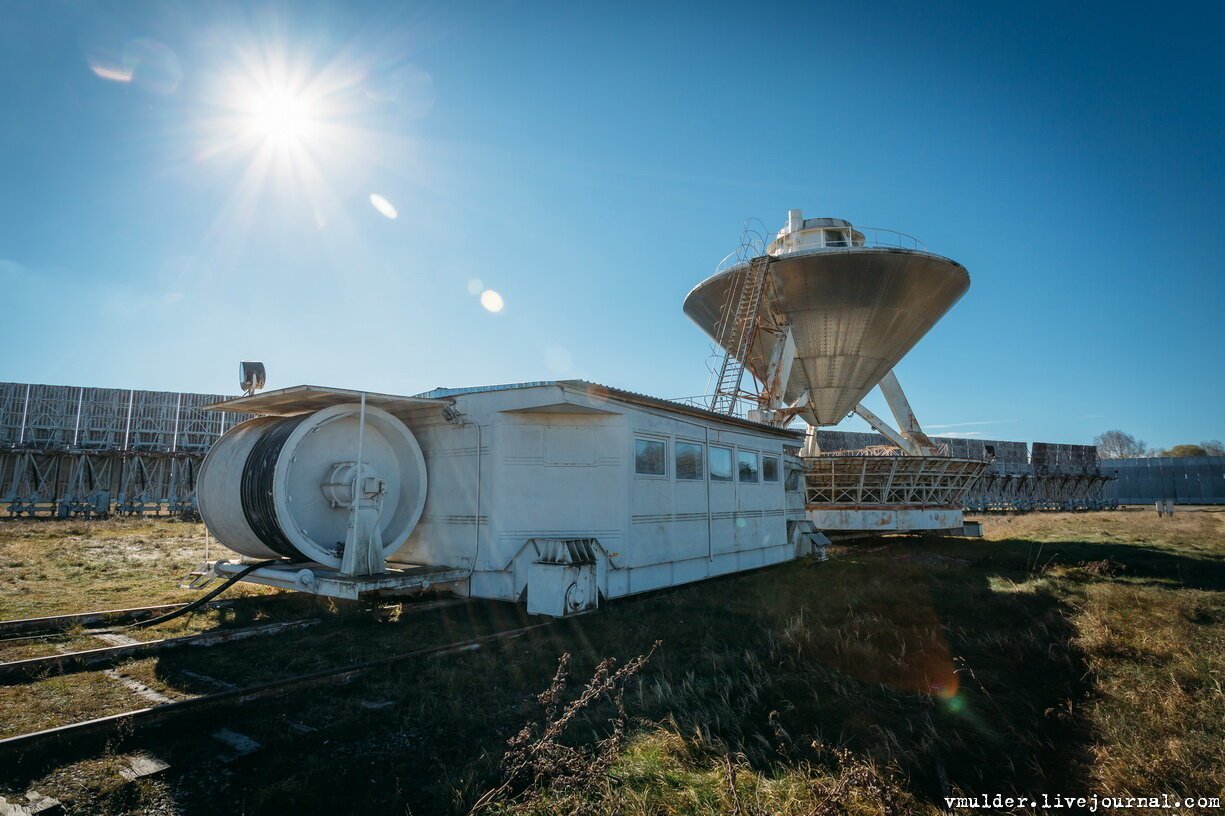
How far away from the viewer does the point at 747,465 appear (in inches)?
615

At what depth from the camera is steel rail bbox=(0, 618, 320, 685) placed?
6.12 meters

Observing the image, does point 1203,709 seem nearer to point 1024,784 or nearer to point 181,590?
point 1024,784

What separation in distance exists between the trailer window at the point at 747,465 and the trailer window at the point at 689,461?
2069 millimetres

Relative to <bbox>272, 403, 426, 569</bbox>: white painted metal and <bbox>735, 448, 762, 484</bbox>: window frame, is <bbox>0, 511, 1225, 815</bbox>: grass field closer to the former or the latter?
<bbox>272, 403, 426, 569</bbox>: white painted metal

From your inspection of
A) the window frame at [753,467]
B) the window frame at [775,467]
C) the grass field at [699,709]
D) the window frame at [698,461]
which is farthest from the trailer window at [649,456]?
the window frame at [775,467]

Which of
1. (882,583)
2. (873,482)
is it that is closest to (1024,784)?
(882,583)

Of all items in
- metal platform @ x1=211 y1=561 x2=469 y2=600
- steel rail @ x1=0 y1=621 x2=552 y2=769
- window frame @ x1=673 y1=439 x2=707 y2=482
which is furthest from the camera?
window frame @ x1=673 y1=439 x2=707 y2=482

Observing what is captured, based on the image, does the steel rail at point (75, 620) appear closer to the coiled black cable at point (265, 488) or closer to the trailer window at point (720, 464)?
the coiled black cable at point (265, 488)

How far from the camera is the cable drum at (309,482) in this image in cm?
912

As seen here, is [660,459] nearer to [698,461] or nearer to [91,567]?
[698,461]

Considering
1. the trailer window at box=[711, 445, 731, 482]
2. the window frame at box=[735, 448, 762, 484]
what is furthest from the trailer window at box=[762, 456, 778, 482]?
the trailer window at box=[711, 445, 731, 482]

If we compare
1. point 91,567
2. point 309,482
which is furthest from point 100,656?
point 91,567

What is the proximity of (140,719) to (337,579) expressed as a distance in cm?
336

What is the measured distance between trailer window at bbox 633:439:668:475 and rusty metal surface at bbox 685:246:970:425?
40.5 ft
